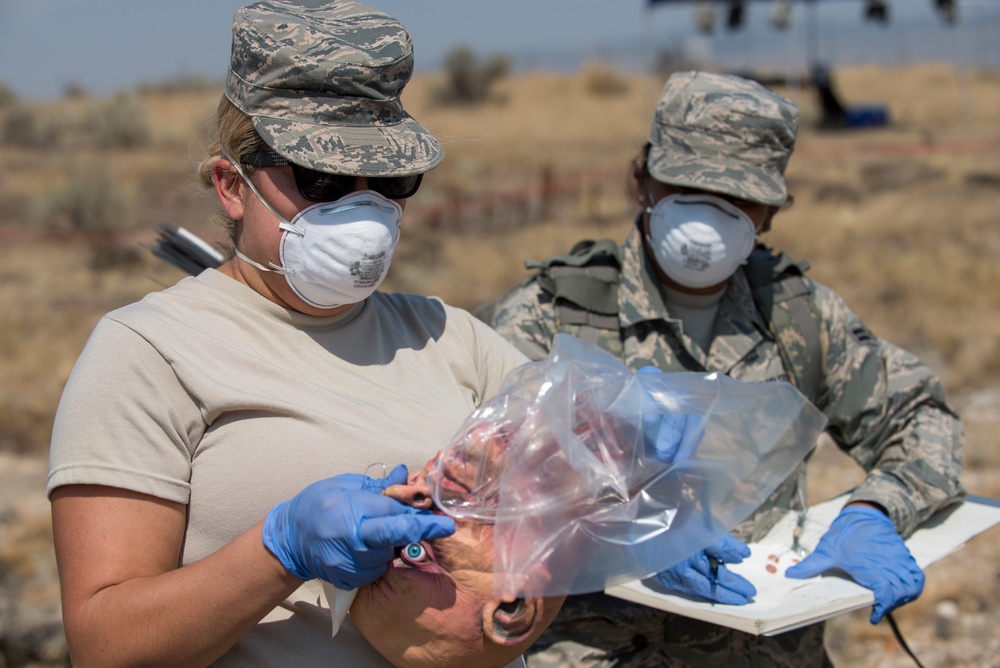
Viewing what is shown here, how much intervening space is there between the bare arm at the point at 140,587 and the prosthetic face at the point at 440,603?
6.1 inches

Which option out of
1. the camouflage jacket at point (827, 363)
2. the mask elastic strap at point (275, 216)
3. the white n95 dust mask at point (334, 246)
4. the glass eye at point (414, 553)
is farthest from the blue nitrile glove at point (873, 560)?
the mask elastic strap at point (275, 216)

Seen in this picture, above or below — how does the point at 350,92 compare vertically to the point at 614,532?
above

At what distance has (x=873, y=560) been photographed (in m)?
2.38

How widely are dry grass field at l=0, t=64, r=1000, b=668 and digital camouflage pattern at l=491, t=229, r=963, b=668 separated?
61 centimetres

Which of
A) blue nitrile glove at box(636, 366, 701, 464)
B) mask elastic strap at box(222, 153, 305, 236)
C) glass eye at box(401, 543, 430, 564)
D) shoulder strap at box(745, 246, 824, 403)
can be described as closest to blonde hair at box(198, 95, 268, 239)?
mask elastic strap at box(222, 153, 305, 236)

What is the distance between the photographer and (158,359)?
1571mm

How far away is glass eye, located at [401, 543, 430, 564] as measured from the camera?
1525 millimetres

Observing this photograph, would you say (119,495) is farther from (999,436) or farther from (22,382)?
(22,382)

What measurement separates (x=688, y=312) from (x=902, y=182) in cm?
1367

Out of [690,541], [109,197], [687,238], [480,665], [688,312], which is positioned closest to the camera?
[480,665]

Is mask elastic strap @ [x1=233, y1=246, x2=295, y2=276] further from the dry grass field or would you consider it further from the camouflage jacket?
the camouflage jacket

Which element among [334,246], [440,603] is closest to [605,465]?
[440,603]

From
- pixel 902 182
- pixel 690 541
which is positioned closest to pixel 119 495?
pixel 690 541

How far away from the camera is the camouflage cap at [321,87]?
1.66 m
